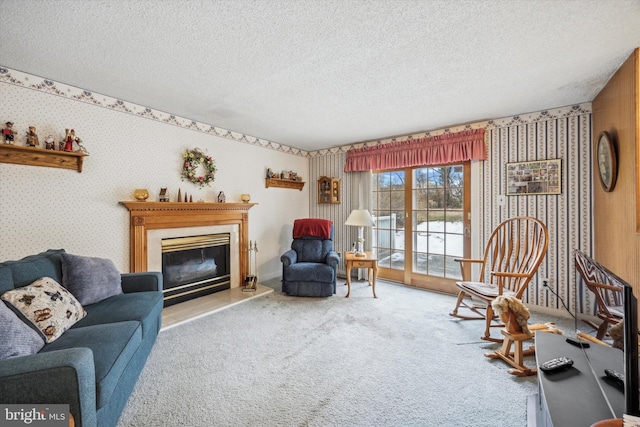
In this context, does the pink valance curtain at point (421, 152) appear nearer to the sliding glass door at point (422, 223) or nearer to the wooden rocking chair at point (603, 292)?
the sliding glass door at point (422, 223)

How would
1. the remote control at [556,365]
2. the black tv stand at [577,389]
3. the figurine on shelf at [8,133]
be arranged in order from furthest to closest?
the figurine on shelf at [8,133]
the remote control at [556,365]
the black tv stand at [577,389]

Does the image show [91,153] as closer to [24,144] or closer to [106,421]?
[24,144]

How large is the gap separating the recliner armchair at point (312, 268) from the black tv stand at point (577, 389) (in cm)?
247

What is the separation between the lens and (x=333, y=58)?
2062 mm

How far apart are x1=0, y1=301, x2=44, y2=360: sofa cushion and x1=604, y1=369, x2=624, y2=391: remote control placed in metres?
2.72

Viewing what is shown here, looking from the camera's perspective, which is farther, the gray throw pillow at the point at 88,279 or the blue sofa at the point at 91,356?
the gray throw pillow at the point at 88,279

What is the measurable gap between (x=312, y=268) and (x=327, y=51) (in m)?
2.63

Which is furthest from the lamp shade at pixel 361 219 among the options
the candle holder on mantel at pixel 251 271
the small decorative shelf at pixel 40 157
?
the small decorative shelf at pixel 40 157

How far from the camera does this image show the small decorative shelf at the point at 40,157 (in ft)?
7.32

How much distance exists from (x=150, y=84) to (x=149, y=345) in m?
2.34

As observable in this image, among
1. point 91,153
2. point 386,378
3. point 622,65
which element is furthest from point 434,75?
point 91,153

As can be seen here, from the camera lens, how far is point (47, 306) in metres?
1.63

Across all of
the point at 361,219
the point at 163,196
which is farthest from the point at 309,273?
the point at 163,196

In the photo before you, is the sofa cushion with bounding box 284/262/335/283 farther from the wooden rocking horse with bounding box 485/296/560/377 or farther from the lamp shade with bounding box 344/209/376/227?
the wooden rocking horse with bounding box 485/296/560/377
